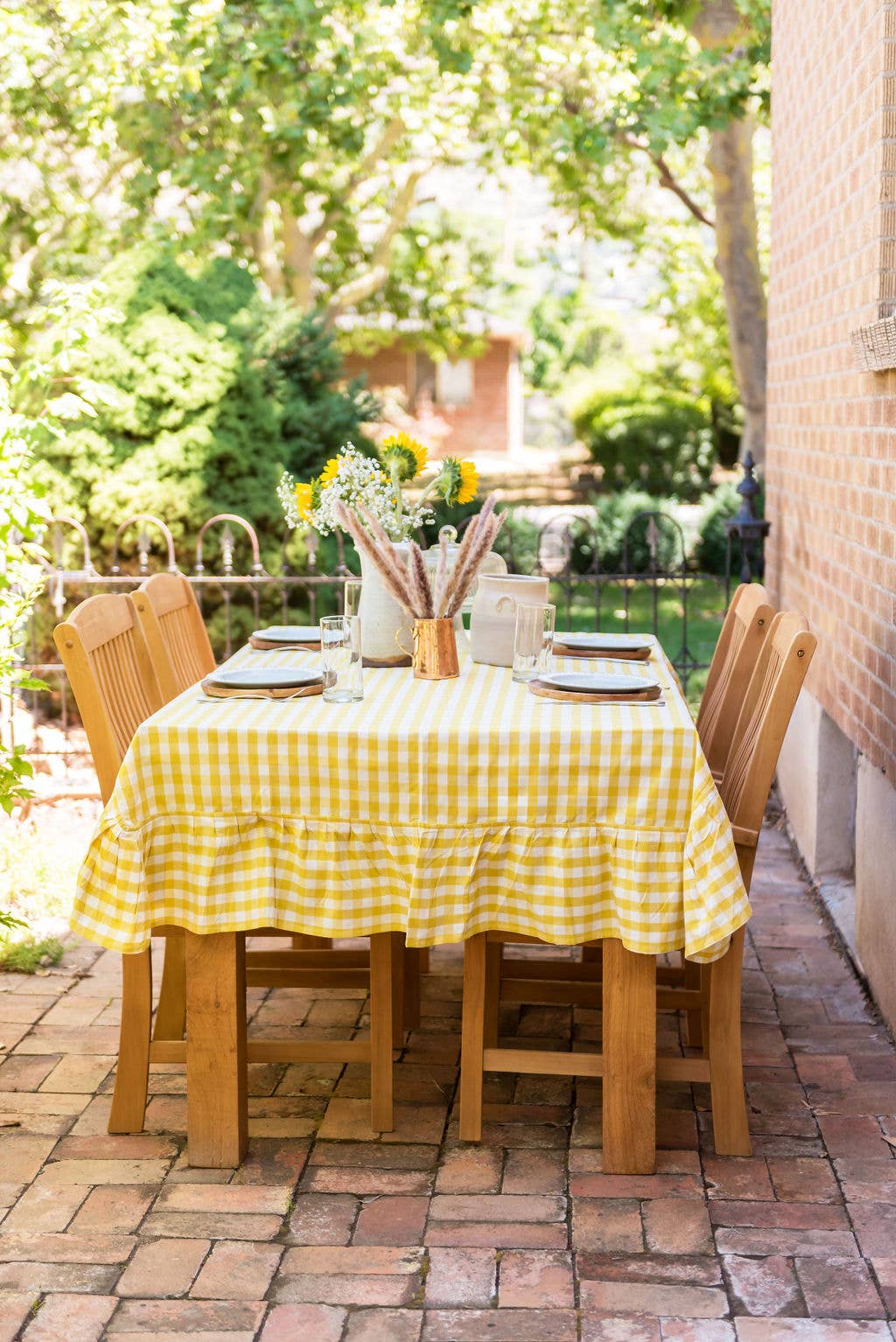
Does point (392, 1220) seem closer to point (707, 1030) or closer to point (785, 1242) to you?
point (785, 1242)

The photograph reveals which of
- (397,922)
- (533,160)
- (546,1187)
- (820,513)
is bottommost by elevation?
(546,1187)

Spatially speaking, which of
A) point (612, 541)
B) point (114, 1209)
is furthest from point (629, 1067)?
point (612, 541)

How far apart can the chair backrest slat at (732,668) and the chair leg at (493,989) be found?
73 centimetres

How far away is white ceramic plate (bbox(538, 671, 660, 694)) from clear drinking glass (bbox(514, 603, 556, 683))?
8 cm

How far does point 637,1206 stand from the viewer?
9.76 feet

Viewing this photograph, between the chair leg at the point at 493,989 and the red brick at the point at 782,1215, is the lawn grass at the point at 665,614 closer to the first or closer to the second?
the chair leg at the point at 493,989

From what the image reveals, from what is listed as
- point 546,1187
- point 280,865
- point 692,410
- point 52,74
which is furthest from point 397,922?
point 692,410

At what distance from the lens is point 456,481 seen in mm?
3854

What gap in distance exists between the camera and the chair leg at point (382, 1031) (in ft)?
10.7

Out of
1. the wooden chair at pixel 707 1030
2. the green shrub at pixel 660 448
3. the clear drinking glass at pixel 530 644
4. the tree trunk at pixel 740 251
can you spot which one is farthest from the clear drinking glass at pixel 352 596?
the green shrub at pixel 660 448

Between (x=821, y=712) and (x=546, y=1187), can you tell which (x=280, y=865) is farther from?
(x=821, y=712)

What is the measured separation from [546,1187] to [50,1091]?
126 centimetres

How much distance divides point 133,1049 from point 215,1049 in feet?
0.83

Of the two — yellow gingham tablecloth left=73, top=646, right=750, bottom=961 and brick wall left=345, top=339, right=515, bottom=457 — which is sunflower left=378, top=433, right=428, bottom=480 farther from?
brick wall left=345, top=339, right=515, bottom=457
